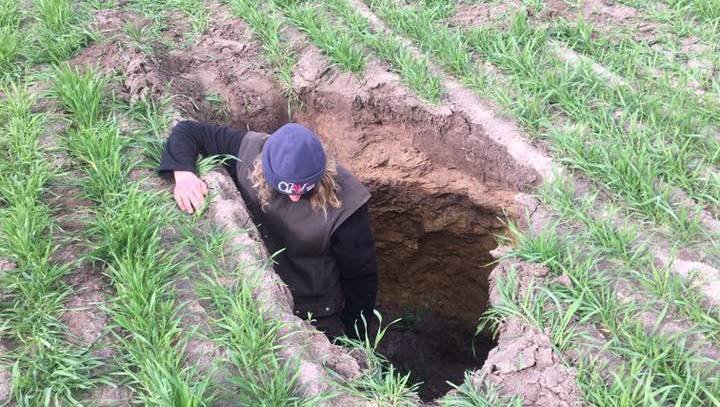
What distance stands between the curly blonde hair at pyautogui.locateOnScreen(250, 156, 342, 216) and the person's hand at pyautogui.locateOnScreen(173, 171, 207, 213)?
0.24 metres

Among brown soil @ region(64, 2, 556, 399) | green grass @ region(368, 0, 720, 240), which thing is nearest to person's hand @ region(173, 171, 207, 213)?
brown soil @ region(64, 2, 556, 399)

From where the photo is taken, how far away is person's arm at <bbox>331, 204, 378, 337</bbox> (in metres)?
3.03

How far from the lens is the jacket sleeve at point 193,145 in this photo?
312 centimetres

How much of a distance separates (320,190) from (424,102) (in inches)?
43.4

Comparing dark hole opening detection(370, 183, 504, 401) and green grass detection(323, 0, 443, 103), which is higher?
green grass detection(323, 0, 443, 103)

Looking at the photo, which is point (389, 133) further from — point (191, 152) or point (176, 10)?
point (176, 10)

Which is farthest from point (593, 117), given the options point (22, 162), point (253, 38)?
A: point (22, 162)

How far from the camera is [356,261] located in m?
3.09

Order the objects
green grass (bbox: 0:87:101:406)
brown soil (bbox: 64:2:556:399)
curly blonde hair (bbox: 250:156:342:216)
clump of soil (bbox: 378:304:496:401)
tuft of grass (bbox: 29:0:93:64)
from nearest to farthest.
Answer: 1. green grass (bbox: 0:87:101:406)
2. curly blonde hair (bbox: 250:156:342:216)
3. brown soil (bbox: 64:2:556:399)
4. tuft of grass (bbox: 29:0:93:64)
5. clump of soil (bbox: 378:304:496:401)

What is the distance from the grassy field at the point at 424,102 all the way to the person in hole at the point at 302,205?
145 millimetres

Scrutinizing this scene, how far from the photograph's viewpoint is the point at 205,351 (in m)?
2.52

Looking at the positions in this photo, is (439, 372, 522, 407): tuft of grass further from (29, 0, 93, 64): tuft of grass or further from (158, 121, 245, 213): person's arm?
(29, 0, 93, 64): tuft of grass

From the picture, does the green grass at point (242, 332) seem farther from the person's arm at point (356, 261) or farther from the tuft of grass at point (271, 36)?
the tuft of grass at point (271, 36)

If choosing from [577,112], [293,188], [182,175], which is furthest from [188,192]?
[577,112]
